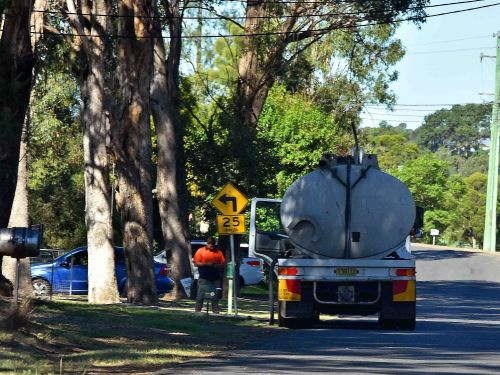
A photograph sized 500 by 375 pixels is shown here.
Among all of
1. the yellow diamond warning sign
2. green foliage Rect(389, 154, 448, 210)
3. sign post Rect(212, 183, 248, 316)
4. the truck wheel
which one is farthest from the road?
green foliage Rect(389, 154, 448, 210)

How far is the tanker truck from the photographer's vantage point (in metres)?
23.4

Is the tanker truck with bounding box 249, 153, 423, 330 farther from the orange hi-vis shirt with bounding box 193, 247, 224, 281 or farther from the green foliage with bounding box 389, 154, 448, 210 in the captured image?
the green foliage with bounding box 389, 154, 448, 210

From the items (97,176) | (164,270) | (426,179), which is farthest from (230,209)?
(426,179)

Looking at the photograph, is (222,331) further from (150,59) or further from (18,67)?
(150,59)

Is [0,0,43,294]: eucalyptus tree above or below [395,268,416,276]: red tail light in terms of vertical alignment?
above

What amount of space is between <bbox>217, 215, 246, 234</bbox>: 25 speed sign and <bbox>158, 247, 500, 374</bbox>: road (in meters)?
2.87

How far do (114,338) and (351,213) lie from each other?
6501mm

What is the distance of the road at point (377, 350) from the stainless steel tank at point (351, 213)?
1.69 m

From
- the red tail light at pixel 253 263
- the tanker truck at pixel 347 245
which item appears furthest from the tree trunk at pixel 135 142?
the red tail light at pixel 253 263

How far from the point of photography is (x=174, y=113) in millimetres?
37688

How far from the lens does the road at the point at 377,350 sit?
14362mm

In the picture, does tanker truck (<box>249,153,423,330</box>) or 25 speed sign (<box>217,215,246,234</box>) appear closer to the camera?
tanker truck (<box>249,153,423,330</box>)

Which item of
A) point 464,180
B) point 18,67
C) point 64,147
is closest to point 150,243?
point 18,67

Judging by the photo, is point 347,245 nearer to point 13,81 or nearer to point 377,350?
point 377,350
